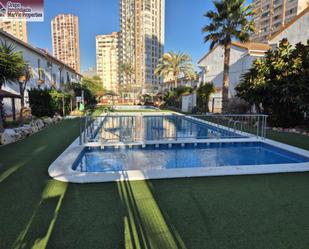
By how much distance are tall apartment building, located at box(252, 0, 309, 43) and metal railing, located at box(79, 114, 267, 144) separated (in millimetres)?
57094

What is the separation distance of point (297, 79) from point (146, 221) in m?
10.2

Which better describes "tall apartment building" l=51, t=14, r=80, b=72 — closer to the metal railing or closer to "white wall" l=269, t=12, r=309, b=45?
"white wall" l=269, t=12, r=309, b=45

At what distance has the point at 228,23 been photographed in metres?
15.1

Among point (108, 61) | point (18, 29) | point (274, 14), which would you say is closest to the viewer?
point (18, 29)

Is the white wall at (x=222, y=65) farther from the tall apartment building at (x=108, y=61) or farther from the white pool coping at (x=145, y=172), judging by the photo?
the tall apartment building at (x=108, y=61)

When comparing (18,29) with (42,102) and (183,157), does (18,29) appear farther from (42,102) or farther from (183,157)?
(183,157)

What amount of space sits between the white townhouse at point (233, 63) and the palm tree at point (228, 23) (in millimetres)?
2893

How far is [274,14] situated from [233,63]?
58642 mm

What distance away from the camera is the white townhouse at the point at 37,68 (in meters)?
15.5

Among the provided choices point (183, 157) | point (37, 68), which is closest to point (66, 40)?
point (37, 68)

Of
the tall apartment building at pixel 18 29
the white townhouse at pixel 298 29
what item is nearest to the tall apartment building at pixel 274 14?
the white townhouse at pixel 298 29

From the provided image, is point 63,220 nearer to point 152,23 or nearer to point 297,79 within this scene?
point 297,79

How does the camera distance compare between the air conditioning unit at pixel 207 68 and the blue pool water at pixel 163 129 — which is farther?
the air conditioning unit at pixel 207 68

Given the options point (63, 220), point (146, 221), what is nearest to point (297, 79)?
point (146, 221)
